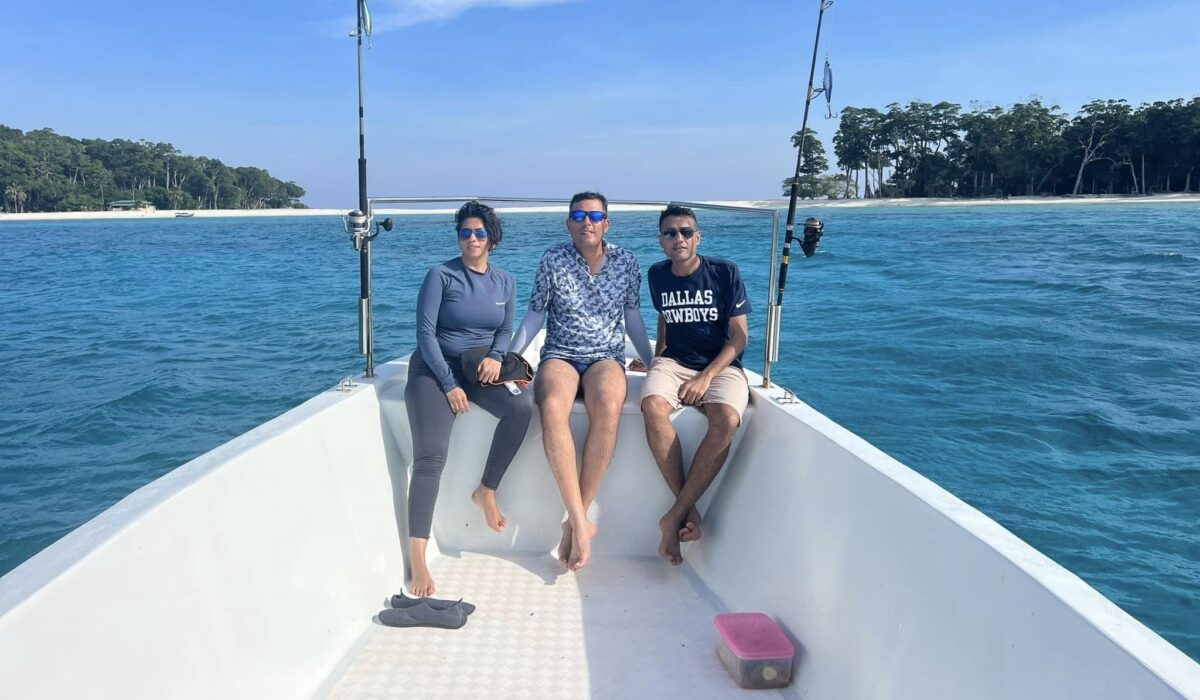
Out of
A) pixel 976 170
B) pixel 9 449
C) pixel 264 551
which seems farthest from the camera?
pixel 976 170

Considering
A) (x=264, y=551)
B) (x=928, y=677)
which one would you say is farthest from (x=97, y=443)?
(x=928, y=677)

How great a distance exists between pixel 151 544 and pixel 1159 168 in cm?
6805

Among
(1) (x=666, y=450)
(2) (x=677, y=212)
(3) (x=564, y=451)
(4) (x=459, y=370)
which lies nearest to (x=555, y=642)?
(3) (x=564, y=451)

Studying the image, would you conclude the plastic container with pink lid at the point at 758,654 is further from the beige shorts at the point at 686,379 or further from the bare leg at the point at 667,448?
the beige shorts at the point at 686,379

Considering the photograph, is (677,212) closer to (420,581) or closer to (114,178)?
(420,581)

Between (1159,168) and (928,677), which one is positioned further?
(1159,168)

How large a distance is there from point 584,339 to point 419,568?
3.39 ft

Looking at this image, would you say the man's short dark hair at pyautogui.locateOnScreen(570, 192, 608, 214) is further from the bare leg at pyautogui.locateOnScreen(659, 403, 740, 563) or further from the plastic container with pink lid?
the plastic container with pink lid

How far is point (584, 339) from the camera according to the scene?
288 cm

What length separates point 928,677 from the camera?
1.51 m

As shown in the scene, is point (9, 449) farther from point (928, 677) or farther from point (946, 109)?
point (946, 109)

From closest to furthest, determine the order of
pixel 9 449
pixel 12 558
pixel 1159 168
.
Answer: pixel 12 558 < pixel 9 449 < pixel 1159 168

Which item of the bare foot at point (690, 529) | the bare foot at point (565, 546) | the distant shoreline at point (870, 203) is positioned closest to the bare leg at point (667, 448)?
the bare foot at point (690, 529)

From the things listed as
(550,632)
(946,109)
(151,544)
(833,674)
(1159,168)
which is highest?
(946,109)
